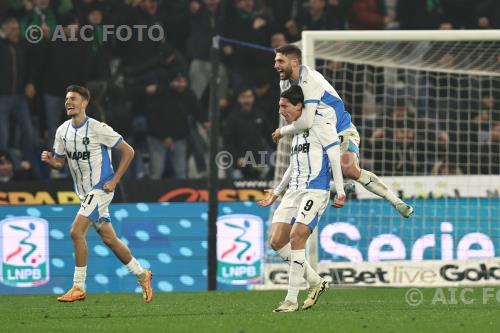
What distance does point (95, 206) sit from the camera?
41.3 ft

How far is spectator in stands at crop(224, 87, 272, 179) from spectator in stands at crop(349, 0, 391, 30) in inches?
101

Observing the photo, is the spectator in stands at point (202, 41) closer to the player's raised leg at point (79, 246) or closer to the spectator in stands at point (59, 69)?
the spectator in stands at point (59, 69)

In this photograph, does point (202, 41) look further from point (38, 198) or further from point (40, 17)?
point (38, 198)

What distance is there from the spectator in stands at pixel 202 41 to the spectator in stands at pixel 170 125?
55cm

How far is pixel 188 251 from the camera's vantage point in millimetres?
16734

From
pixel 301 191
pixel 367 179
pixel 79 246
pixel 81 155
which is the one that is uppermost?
pixel 81 155

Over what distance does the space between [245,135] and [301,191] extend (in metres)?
7.22

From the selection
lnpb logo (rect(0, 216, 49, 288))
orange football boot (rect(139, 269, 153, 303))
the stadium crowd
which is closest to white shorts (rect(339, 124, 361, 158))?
orange football boot (rect(139, 269, 153, 303))

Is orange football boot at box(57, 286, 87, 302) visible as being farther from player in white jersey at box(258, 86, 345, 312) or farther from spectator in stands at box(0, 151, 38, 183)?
spectator in stands at box(0, 151, 38, 183)

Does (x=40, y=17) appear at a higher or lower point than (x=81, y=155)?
higher

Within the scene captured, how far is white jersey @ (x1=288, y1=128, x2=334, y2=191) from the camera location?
1088cm

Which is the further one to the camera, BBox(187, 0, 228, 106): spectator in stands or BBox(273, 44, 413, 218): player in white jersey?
BBox(187, 0, 228, 106): spectator in stands

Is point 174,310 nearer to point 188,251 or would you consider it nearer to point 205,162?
point 188,251

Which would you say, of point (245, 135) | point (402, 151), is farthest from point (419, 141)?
point (245, 135)
